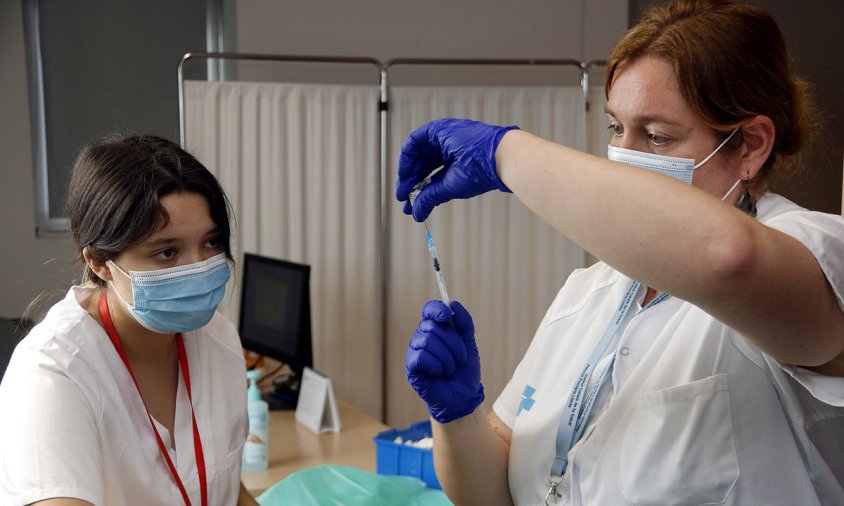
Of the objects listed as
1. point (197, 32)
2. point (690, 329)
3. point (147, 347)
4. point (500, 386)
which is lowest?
point (500, 386)

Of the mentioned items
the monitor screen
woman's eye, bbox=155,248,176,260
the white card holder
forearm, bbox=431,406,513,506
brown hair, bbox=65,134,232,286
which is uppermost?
brown hair, bbox=65,134,232,286

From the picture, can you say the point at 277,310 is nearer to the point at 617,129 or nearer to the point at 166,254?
the point at 166,254

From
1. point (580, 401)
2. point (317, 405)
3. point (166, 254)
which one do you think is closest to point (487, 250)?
point (317, 405)

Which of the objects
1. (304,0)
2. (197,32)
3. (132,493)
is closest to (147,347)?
(132,493)

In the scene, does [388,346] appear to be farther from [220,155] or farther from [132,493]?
[132,493]

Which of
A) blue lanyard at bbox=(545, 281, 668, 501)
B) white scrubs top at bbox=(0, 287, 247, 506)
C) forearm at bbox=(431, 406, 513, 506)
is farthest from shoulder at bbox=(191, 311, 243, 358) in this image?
blue lanyard at bbox=(545, 281, 668, 501)

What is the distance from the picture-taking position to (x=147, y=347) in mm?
1668

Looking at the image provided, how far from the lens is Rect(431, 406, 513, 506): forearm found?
133 cm

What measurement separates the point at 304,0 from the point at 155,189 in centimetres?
276

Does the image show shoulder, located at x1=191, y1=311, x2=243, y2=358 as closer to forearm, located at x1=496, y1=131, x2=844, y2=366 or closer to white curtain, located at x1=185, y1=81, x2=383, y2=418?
forearm, located at x1=496, y1=131, x2=844, y2=366

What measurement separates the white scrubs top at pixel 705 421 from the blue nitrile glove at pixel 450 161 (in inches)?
13.6

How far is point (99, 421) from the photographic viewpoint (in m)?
1.46

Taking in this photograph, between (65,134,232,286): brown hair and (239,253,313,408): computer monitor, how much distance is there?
1363 millimetres

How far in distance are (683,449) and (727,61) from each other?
0.52 m
